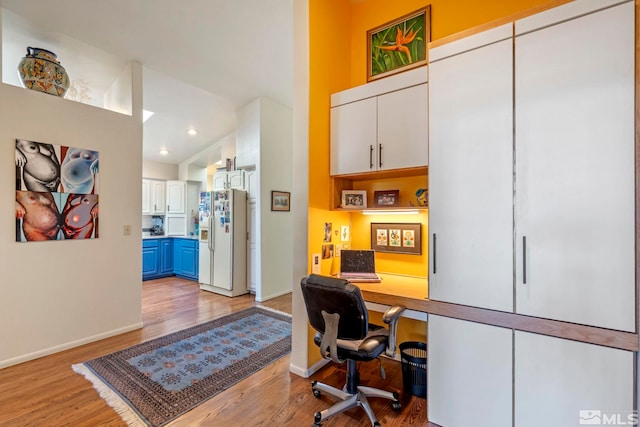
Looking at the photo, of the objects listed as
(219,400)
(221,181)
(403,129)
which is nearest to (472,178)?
(403,129)

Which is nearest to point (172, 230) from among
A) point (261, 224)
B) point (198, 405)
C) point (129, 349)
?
point (261, 224)

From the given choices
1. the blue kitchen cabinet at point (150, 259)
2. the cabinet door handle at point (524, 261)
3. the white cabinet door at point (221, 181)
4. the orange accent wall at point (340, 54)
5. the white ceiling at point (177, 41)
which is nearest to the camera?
the cabinet door handle at point (524, 261)

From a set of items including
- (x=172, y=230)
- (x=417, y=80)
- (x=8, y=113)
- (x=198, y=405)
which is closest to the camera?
(x=198, y=405)

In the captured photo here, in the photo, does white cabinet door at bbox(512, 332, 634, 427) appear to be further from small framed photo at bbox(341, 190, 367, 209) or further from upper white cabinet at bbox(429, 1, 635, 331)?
small framed photo at bbox(341, 190, 367, 209)

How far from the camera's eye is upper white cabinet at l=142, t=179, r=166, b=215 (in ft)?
20.8

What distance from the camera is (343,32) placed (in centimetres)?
279

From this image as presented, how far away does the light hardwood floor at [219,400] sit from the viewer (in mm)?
1873

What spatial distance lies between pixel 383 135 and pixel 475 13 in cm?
116

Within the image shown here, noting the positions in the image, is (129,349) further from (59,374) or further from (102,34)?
(102,34)

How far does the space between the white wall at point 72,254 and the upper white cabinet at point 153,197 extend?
330 centimetres

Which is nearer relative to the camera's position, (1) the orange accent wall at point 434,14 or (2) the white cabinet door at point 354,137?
(1) the orange accent wall at point 434,14

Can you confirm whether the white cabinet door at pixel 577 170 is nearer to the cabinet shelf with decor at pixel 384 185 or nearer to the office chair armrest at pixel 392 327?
the office chair armrest at pixel 392 327

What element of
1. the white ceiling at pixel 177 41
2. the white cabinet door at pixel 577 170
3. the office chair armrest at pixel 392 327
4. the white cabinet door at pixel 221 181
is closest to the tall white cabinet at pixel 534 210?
the white cabinet door at pixel 577 170

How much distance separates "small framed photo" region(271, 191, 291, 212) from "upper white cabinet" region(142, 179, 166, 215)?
340 centimetres
